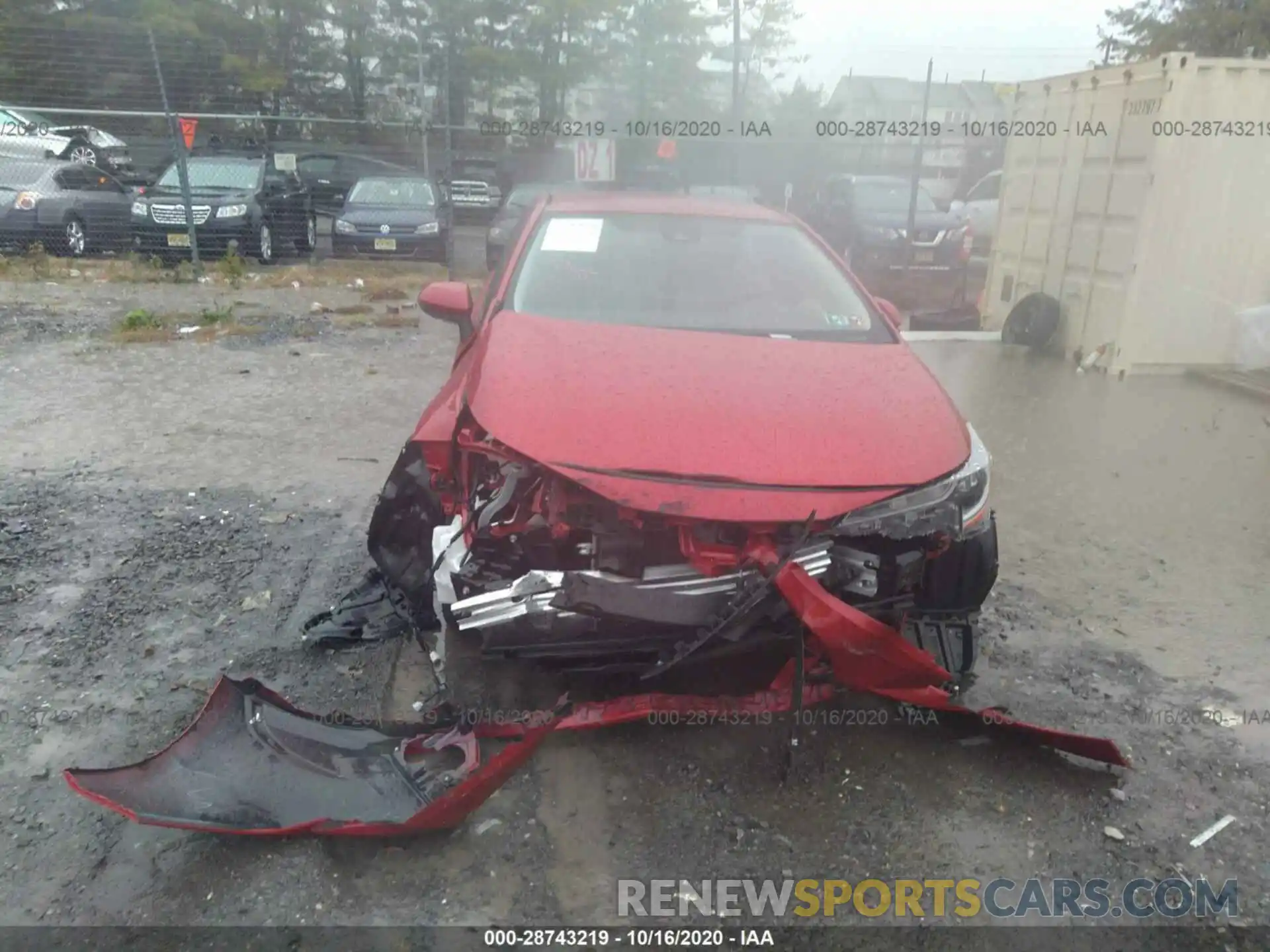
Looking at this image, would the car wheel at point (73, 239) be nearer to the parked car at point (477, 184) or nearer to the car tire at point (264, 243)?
the car tire at point (264, 243)

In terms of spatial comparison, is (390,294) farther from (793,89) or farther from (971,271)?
(793,89)

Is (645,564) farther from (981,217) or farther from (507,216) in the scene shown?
(981,217)

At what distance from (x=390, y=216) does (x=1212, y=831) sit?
38.2 feet

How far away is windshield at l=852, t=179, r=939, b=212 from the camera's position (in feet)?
44.5

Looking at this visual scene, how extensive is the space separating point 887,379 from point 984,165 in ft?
80.7

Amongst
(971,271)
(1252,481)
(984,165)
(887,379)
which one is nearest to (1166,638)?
(887,379)

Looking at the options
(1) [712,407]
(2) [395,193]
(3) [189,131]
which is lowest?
(1) [712,407]

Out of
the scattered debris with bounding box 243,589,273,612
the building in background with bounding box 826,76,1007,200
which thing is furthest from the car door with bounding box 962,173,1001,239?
the scattered debris with bounding box 243,589,273,612

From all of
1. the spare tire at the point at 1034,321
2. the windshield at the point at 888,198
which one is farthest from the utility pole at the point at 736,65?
the spare tire at the point at 1034,321

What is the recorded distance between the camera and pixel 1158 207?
24.2ft

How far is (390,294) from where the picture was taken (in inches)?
427

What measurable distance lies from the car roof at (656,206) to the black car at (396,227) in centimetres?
780

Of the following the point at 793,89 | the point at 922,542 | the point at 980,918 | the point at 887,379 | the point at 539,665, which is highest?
the point at 793,89

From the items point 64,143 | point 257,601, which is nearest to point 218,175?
point 64,143
